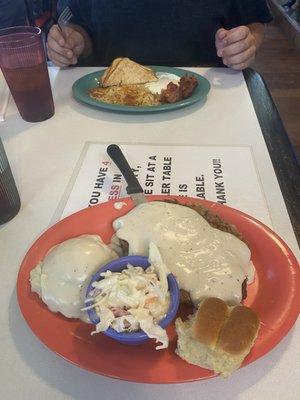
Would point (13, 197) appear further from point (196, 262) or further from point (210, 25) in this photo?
point (210, 25)

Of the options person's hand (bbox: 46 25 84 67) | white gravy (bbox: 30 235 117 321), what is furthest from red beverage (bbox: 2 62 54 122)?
white gravy (bbox: 30 235 117 321)

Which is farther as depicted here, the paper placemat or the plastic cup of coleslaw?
the paper placemat

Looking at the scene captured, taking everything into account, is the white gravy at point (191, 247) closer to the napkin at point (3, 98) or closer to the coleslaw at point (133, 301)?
the coleslaw at point (133, 301)

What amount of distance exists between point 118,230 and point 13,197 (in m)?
0.28

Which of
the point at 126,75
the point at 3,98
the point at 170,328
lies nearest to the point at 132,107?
the point at 126,75

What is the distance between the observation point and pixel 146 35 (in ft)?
5.60

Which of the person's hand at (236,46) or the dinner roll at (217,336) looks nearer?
the dinner roll at (217,336)

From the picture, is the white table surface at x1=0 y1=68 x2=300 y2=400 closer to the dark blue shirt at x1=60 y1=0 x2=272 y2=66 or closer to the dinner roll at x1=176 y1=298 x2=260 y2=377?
the dinner roll at x1=176 y1=298 x2=260 y2=377

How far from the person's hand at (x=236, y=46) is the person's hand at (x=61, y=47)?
0.56 m

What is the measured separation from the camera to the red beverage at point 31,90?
1.12 meters

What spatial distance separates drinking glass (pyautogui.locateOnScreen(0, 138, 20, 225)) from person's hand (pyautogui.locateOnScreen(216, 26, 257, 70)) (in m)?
0.94

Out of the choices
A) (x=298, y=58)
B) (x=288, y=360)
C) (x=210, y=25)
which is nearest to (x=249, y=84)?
(x=210, y=25)

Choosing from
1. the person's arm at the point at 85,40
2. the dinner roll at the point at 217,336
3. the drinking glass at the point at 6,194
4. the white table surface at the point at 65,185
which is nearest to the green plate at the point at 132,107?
the white table surface at the point at 65,185

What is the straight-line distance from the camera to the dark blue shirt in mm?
1640
